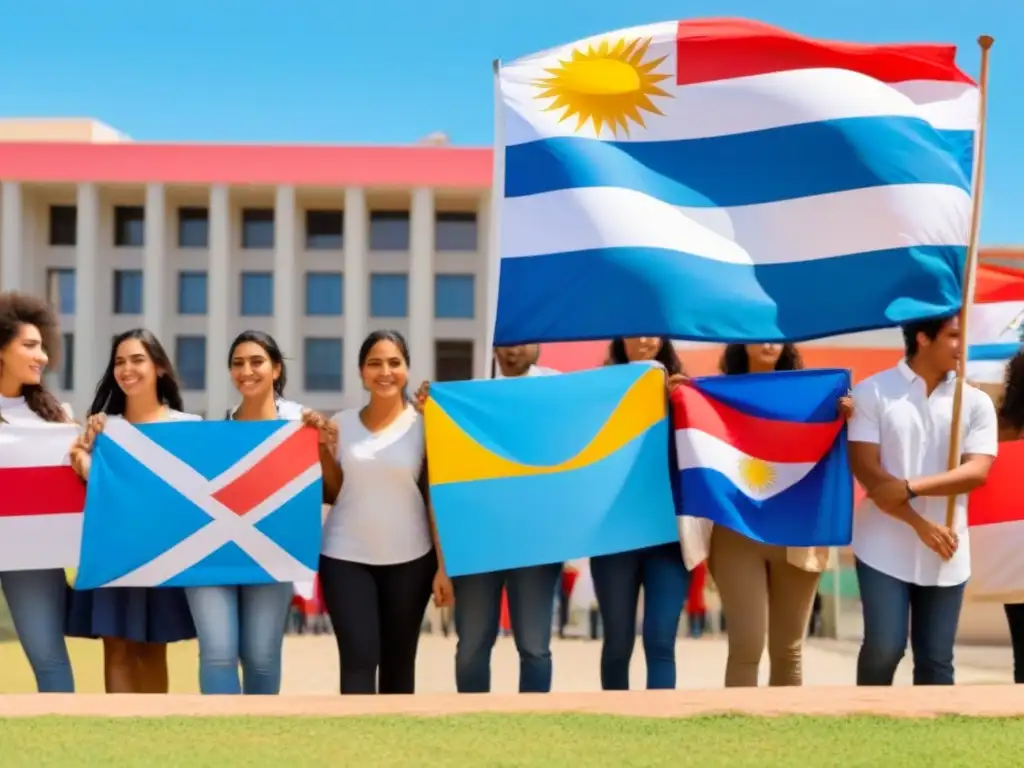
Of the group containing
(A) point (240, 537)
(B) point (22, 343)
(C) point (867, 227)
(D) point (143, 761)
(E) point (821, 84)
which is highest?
(E) point (821, 84)

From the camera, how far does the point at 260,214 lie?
44062 millimetres

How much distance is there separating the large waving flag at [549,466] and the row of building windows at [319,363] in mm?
36919

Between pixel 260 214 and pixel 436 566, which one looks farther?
pixel 260 214

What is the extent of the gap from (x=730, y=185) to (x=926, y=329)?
0.95m

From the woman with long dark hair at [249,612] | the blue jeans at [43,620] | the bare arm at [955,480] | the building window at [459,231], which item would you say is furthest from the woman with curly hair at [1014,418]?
the building window at [459,231]

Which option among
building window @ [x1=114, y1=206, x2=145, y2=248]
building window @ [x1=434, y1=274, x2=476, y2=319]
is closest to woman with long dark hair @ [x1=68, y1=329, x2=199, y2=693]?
building window @ [x1=434, y1=274, x2=476, y2=319]

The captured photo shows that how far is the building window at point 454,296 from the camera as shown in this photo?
42.8 metres

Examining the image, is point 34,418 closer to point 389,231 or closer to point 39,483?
point 39,483

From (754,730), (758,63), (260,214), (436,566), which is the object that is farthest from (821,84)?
(260,214)

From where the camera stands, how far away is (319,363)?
4275 cm

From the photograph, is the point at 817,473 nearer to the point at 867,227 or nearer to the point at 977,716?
the point at 867,227

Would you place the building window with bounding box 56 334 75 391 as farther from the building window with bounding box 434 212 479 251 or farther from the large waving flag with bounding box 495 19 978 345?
the large waving flag with bounding box 495 19 978 345

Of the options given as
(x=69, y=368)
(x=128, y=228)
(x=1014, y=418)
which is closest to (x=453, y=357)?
(x=128, y=228)

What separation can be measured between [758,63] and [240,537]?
2.74 meters
